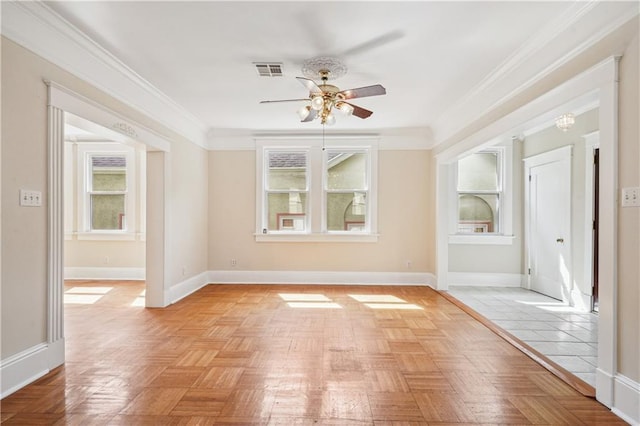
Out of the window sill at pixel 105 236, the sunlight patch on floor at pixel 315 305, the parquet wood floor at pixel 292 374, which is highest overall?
the window sill at pixel 105 236

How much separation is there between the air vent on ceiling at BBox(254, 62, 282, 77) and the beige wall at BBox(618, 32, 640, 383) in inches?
101

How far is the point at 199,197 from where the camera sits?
5688 mm

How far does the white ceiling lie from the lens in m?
2.42

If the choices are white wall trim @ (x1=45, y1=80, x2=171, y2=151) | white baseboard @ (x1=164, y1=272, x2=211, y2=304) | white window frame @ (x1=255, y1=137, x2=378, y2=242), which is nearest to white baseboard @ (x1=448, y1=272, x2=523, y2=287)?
white window frame @ (x1=255, y1=137, x2=378, y2=242)

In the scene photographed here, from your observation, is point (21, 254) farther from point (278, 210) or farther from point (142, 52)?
point (278, 210)

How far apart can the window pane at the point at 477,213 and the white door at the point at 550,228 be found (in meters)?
0.55

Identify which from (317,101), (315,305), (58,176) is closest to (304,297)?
(315,305)

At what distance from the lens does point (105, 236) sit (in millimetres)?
6414

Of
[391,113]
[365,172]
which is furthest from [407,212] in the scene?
[391,113]

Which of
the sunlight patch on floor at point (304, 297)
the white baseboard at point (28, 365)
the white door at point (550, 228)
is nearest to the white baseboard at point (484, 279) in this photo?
the white door at point (550, 228)

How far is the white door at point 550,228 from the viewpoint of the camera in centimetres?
485

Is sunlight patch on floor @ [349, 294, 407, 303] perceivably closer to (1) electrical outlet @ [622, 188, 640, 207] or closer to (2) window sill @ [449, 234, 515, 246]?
(2) window sill @ [449, 234, 515, 246]

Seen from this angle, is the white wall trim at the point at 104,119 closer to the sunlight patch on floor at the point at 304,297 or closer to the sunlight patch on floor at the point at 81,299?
the sunlight patch on floor at the point at 81,299

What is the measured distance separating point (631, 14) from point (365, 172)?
421 centimetres
